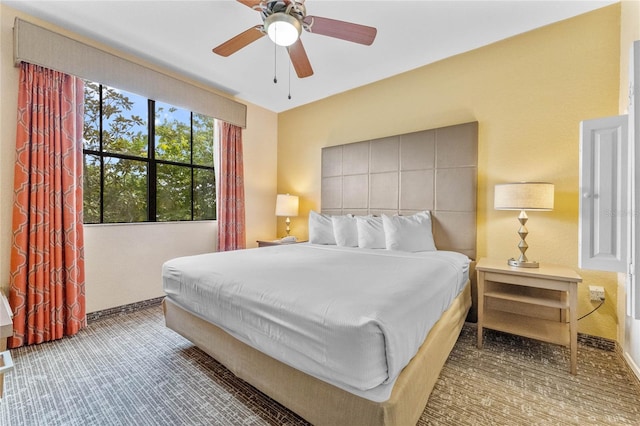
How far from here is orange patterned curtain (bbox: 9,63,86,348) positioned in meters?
2.26

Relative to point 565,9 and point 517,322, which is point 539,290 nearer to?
point 517,322

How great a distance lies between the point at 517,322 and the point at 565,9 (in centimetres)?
264

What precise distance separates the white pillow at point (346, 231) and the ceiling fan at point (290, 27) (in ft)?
6.11

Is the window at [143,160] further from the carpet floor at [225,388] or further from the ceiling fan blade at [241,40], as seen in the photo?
the ceiling fan blade at [241,40]

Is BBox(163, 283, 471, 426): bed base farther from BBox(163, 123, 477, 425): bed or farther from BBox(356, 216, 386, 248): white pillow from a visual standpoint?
BBox(356, 216, 386, 248): white pillow

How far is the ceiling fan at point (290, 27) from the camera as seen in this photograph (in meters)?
1.73

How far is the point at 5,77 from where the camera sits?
90.0 inches

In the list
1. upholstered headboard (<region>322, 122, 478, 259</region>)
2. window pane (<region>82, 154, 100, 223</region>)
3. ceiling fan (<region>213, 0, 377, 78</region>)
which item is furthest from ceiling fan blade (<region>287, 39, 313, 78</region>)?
window pane (<region>82, 154, 100, 223</region>)

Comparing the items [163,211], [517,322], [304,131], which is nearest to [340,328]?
[517,322]

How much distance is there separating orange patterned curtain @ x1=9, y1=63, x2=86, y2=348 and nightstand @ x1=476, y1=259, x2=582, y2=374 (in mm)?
3611

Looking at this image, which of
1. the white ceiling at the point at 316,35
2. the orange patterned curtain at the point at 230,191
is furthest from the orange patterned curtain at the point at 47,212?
the orange patterned curtain at the point at 230,191

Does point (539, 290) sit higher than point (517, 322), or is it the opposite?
point (539, 290)

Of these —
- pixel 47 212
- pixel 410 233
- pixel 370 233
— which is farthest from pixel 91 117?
pixel 410 233

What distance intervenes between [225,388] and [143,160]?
273 centimetres
